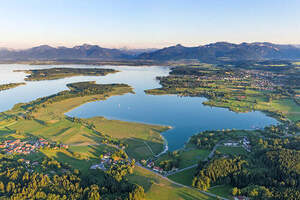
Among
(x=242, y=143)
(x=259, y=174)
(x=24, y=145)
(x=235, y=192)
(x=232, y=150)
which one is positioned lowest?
(x=235, y=192)

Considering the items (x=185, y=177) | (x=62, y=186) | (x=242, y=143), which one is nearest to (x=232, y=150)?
(x=242, y=143)

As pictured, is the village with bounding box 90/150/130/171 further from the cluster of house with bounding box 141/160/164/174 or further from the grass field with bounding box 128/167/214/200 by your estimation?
the grass field with bounding box 128/167/214/200

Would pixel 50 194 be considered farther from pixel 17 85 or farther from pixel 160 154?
pixel 17 85

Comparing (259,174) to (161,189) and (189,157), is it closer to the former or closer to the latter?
(189,157)

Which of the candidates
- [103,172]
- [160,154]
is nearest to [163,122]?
[160,154]

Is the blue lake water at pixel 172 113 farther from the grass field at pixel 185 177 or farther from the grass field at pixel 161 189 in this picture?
the grass field at pixel 161 189

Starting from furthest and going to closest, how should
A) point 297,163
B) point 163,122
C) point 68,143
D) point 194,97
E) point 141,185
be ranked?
point 194,97
point 163,122
point 68,143
point 297,163
point 141,185

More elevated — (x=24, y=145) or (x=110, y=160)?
(x=24, y=145)
